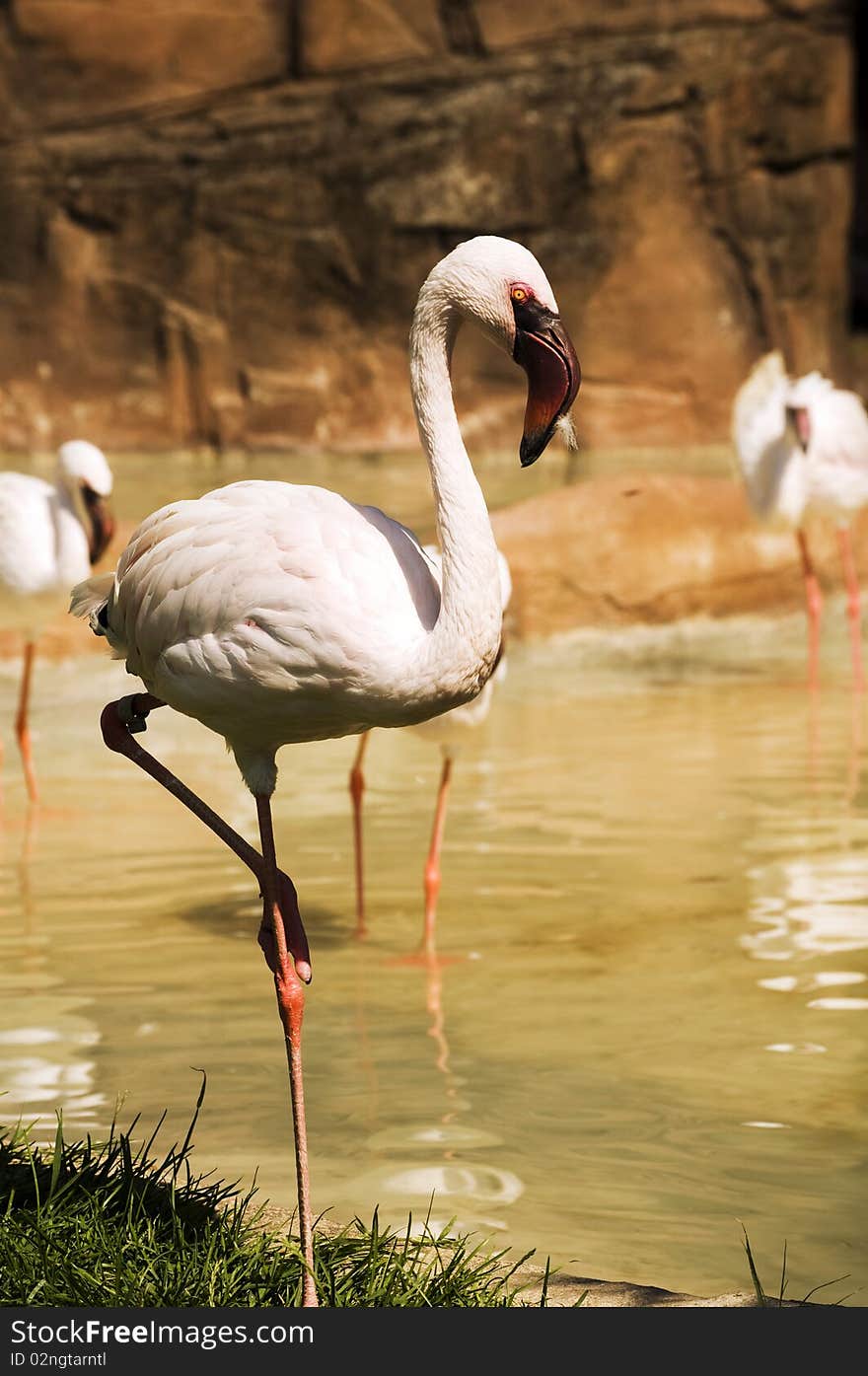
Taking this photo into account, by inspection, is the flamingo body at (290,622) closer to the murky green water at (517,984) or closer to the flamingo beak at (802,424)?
the murky green water at (517,984)

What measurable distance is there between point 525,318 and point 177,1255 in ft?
4.99

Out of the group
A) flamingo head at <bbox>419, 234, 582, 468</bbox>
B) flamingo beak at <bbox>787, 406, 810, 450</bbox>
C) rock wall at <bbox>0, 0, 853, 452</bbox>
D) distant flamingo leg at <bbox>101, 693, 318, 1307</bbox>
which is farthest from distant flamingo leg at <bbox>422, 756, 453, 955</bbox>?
rock wall at <bbox>0, 0, 853, 452</bbox>

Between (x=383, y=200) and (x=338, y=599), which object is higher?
(x=383, y=200)

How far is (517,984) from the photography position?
4.95m

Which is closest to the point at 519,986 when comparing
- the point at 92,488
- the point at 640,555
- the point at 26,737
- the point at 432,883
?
the point at 432,883

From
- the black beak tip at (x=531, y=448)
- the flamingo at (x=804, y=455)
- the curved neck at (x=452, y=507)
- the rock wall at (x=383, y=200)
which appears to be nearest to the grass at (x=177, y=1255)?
the curved neck at (x=452, y=507)

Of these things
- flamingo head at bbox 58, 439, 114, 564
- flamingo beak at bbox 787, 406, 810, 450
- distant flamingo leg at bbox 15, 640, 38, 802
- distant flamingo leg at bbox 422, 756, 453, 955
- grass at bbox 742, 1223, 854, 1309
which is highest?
flamingo beak at bbox 787, 406, 810, 450

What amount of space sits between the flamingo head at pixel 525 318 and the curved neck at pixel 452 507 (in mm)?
76

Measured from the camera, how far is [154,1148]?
3844 millimetres

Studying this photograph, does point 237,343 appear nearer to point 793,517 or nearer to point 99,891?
point 793,517

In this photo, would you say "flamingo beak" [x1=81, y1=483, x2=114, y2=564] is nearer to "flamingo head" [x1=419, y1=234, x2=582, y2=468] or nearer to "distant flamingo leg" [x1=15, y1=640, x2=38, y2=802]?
"distant flamingo leg" [x1=15, y1=640, x2=38, y2=802]

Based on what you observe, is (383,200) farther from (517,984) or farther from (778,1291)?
(778,1291)

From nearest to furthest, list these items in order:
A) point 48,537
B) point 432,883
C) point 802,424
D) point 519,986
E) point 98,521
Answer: point 519,986 < point 432,883 < point 48,537 < point 98,521 < point 802,424

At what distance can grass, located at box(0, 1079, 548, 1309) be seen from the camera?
2.78 m
